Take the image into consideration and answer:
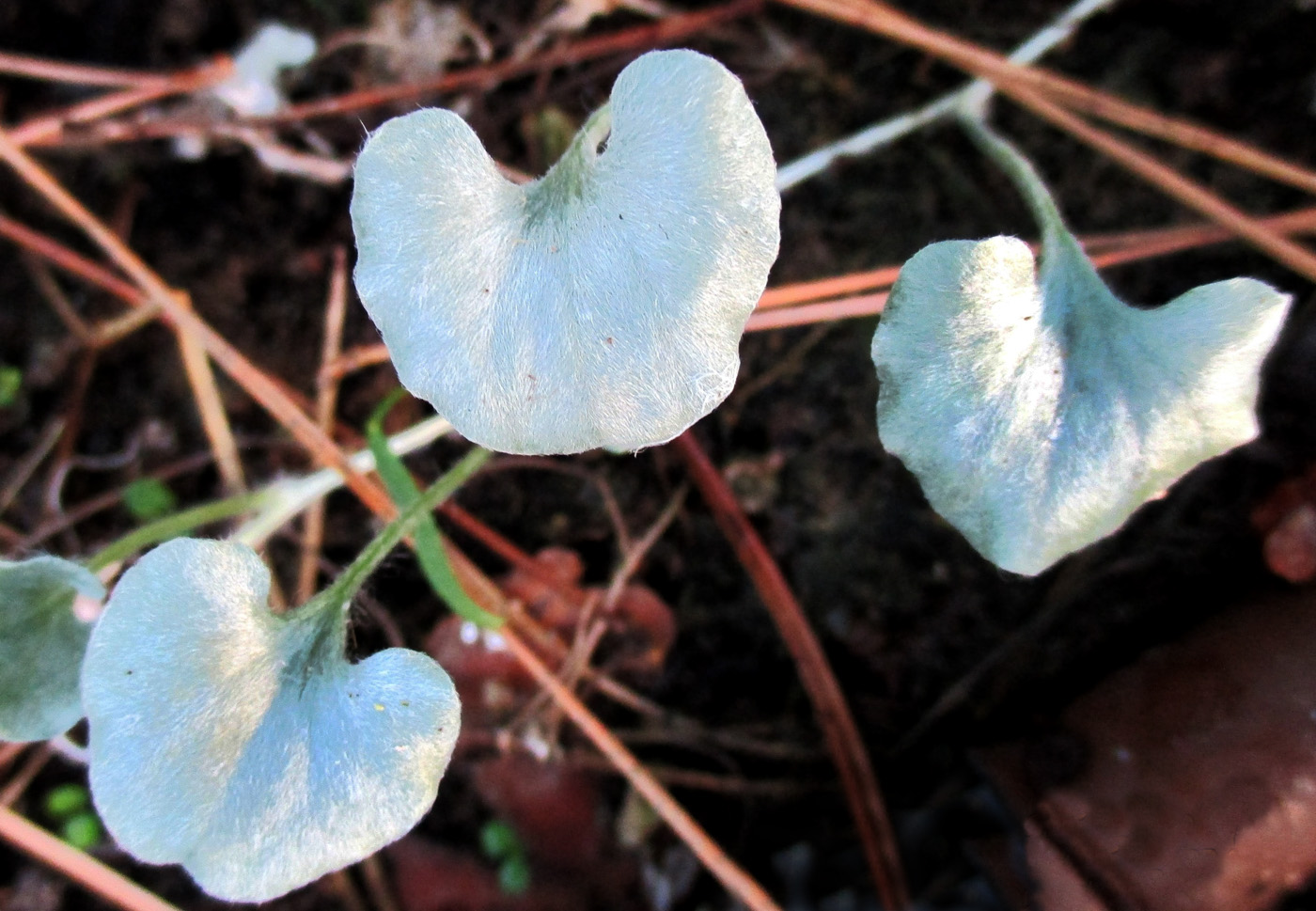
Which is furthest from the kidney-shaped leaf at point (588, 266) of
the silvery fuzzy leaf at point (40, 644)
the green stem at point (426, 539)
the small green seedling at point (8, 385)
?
the small green seedling at point (8, 385)

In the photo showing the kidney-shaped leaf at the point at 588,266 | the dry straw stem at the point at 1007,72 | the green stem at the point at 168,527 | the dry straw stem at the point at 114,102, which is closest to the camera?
the kidney-shaped leaf at the point at 588,266

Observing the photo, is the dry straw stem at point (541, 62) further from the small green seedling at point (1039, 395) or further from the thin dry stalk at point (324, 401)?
the small green seedling at point (1039, 395)

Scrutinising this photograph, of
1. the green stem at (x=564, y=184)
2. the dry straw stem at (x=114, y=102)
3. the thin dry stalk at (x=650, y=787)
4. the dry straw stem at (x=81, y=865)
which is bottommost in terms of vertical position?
the dry straw stem at (x=81, y=865)

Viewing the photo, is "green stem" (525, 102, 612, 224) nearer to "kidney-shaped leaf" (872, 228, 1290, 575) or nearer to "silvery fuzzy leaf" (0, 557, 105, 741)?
"kidney-shaped leaf" (872, 228, 1290, 575)

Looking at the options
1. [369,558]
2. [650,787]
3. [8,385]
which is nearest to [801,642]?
[650,787]

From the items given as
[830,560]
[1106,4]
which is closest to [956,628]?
[830,560]
